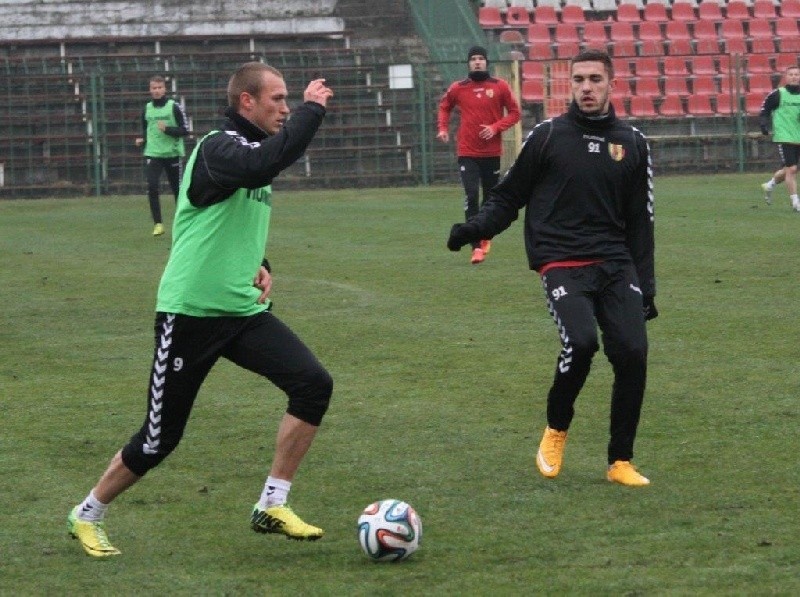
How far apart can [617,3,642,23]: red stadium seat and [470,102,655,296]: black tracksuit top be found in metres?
27.9

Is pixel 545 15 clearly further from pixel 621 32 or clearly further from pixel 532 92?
pixel 532 92

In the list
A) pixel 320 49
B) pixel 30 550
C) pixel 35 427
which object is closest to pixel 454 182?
pixel 320 49

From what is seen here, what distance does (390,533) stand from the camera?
5777mm

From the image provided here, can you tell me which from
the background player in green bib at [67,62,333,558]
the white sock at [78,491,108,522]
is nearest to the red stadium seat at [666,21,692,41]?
the background player in green bib at [67,62,333,558]

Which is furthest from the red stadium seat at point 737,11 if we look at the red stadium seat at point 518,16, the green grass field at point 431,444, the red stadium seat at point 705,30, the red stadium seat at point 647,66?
the green grass field at point 431,444

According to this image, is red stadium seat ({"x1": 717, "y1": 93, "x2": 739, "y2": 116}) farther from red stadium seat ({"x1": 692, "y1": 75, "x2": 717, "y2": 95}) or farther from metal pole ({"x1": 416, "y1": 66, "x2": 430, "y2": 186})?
metal pole ({"x1": 416, "y1": 66, "x2": 430, "y2": 186})

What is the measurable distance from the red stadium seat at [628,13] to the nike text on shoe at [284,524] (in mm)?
29485

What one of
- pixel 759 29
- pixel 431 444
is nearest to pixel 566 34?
pixel 759 29

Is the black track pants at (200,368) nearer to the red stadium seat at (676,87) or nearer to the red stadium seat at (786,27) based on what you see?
the red stadium seat at (676,87)

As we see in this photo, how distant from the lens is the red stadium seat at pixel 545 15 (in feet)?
112

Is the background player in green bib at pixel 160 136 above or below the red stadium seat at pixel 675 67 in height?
below

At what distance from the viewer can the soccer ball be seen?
5.77 metres

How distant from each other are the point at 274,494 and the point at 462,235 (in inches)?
63.3

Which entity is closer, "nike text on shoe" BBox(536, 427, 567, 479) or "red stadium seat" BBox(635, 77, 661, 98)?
"nike text on shoe" BBox(536, 427, 567, 479)
